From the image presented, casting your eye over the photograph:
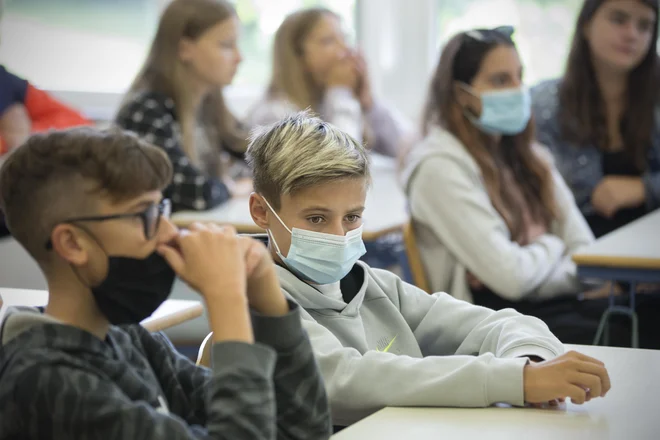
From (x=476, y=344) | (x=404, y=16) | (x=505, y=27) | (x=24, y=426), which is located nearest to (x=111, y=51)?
(x=404, y=16)

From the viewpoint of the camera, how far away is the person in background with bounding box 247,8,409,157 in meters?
4.52

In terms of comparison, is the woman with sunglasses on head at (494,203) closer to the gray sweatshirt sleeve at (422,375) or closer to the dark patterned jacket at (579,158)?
the dark patterned jacket at (579,158)

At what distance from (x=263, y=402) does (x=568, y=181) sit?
118 inches

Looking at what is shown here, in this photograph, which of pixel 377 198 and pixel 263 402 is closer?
pixel 263 402

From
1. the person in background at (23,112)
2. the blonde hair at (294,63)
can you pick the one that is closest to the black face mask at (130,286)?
the person in background at (23,112)

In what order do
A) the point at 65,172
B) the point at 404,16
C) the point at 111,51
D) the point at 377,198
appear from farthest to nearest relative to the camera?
the point at 404,16 < the point at 111,51 < the point at 377,198 < the point at 65,172

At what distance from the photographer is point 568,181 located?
3.88 metres

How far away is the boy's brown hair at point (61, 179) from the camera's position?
3.99 feet

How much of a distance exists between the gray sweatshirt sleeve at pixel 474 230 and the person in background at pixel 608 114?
0.90 metres

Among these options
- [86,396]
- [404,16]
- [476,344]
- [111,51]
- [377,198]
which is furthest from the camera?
[404,16]

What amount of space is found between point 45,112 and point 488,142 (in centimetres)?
210

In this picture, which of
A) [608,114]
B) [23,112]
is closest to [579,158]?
[608,114]

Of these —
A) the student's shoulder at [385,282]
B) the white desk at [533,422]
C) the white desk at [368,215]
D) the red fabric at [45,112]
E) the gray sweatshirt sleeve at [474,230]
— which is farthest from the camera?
the red fabric at [45,112]

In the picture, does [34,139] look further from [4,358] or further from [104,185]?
[4,358]
